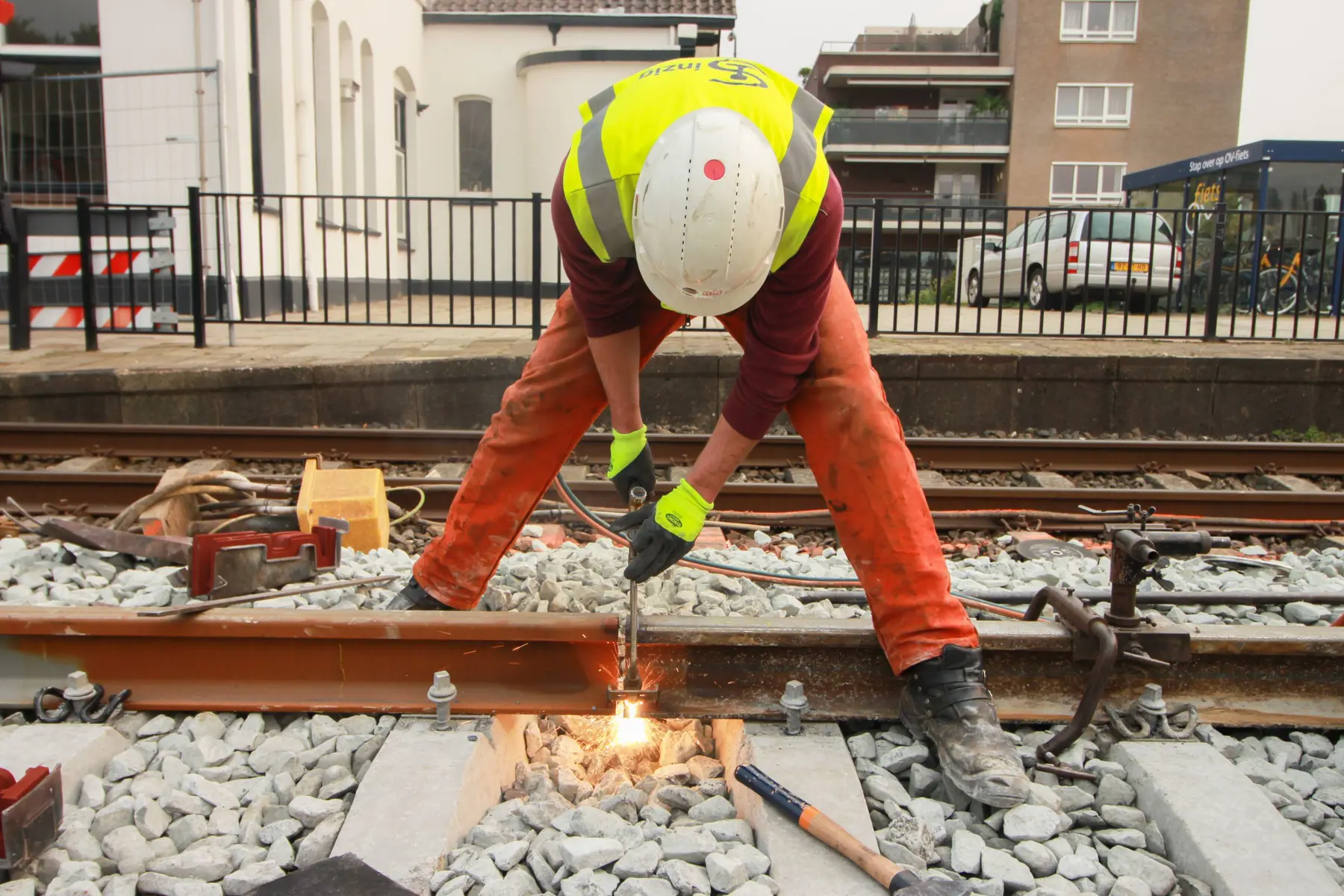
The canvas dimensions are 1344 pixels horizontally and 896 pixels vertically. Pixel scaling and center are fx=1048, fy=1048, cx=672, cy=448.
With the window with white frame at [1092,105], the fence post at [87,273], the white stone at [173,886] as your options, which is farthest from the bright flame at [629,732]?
the window with white frame at [1092,105]

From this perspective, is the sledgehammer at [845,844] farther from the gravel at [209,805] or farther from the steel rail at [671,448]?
the steel rail at [671,448]

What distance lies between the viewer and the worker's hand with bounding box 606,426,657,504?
3.03 metres

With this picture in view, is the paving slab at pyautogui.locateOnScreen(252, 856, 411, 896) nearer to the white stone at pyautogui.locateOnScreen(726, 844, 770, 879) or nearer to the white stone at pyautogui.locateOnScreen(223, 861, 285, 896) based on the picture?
the white stone at pyautogui.locateOnScreen(223, 861, 285, 896)

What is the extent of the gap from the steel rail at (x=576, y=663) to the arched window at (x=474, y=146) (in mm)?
17970

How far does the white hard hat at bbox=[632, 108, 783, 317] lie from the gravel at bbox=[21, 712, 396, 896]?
1.45 metres

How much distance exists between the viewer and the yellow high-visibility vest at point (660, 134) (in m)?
2.36

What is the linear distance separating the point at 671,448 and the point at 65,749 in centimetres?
444

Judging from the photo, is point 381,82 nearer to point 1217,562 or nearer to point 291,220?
point 291,220

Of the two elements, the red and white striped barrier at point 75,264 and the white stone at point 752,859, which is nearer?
the white stone at point 752,859

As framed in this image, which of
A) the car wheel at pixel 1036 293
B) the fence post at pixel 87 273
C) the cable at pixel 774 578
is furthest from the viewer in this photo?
the car wheel at pixel 1036 293

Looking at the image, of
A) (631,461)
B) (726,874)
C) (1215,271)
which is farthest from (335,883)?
(1215,271)

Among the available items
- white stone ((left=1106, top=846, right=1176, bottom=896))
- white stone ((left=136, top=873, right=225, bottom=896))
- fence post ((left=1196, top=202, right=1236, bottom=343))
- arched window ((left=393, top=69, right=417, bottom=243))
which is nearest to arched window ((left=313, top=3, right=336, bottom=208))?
arched window ((left=393, top=69, right=417, bottom=243))

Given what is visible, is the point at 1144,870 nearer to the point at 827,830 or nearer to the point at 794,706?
the point at 827,830

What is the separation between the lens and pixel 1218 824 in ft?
7.52
